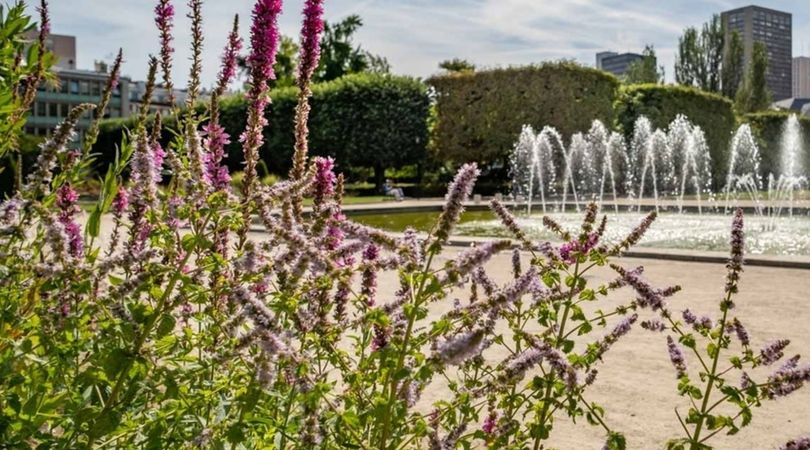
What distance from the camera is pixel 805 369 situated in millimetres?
2160

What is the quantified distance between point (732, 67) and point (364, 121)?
39.0 metres

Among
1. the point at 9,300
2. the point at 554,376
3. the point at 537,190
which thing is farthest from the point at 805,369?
the point at 537,190

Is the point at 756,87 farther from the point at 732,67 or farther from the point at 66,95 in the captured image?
the point at 66,95

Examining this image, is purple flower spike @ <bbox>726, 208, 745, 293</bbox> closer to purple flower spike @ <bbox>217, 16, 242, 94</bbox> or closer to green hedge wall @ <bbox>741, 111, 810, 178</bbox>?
purple flower spike @ <bbox>217, 16, 242, 94</bbox>

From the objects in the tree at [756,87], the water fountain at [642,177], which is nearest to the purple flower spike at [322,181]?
the water fountain at [642,177]

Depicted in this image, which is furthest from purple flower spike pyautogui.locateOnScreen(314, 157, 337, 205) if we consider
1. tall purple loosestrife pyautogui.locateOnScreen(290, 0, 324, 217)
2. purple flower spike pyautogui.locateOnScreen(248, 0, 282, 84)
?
purple flower spike pyautogui.locateOnScreen(248, 0, 282, 84)

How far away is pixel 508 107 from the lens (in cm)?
3456

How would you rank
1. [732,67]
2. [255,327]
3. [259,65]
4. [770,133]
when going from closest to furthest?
[255,327] < [259,65] < [770,133] < [732,67]

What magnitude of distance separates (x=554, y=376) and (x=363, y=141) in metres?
32.4

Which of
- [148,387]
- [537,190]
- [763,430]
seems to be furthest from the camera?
[537,190]

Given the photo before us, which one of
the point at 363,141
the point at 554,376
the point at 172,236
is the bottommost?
the point at 554,376

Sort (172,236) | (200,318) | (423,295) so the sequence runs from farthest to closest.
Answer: (200,318)
(172,236)
(423,295)

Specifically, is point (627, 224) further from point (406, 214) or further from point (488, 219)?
point (406, 214)

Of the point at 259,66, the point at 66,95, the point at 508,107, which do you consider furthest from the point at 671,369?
the point at 66,95
